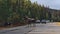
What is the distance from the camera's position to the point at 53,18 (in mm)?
157125

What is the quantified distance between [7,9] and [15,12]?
11.4 metres

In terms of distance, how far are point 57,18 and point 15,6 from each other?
109038 mm

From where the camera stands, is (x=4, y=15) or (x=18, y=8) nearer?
(x=4, y=15)

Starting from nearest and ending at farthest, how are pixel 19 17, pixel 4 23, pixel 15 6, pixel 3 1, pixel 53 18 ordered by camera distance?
pixel 3 1 < pixel 4 23 < pixel 15 6 < pixel 19 17 < pixel 53 18

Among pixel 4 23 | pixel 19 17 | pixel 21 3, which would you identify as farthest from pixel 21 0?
pixel 4 23

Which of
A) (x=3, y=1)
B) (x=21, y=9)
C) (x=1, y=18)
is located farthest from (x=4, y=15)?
(x=21, y=9)

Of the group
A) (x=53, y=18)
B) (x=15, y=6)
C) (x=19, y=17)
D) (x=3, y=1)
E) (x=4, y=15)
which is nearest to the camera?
(x=3, y=1)

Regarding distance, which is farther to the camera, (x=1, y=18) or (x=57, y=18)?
(x=57, y=18)

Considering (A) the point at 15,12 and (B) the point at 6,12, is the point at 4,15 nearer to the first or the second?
(B) the point at 6,12

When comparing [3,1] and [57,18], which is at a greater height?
[3,1]

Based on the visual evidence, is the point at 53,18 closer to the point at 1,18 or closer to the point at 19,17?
the point at 19,17

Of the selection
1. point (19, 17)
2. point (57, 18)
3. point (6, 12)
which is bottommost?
point (57, 18)

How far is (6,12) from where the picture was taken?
41312 millimetres

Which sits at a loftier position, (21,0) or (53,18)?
(21,0)
